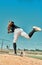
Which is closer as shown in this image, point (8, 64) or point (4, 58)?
point (8, 64)

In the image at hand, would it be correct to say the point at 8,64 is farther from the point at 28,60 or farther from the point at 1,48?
the point at 1,48

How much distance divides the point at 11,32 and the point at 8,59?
1.83 metres

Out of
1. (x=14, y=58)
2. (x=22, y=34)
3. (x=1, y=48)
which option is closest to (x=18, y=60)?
(x=14, y=58)

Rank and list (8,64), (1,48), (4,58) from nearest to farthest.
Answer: (8,64) < (4,58) < (1,48)

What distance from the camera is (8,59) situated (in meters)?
14.7

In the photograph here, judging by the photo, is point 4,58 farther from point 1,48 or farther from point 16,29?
point 1,48

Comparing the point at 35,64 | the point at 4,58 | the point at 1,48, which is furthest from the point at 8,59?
the point at 1,48

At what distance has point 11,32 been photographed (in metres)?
15.8

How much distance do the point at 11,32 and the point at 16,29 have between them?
0.35m

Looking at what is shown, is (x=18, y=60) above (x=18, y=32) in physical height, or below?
below

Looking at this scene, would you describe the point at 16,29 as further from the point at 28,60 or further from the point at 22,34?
the point at 28,60

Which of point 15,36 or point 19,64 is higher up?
point 15,36

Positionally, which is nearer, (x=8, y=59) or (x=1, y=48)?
(x=8, y=59)

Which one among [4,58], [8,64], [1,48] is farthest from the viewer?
[1,48]
